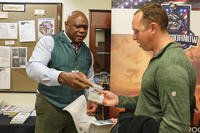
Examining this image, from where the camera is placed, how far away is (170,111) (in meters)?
1.19

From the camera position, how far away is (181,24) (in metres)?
2.77

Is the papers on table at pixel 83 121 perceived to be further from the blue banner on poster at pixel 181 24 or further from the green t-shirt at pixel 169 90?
the blue banner on poster at pixel 181 24

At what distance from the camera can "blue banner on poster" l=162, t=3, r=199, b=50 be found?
2760 millimetres

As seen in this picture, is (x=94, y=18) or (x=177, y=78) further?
(x=94, y=18)

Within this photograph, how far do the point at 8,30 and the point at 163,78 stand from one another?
2565 mm

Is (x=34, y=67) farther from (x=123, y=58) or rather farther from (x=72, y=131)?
(x=123, y=58)

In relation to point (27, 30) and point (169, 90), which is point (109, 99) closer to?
point (169, 90)

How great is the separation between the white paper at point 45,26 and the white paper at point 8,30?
288 millimetres

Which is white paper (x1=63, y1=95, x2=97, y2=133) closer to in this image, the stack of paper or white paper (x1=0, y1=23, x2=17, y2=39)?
the stack of paper

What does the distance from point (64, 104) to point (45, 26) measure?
4.23 ft

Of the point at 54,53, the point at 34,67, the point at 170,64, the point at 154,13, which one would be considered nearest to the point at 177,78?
the point at 170,64

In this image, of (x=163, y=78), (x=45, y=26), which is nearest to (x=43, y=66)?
(x=163, y=78)

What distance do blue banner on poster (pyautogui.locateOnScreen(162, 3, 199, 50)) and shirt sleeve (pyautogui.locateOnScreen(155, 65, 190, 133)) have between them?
1638mm

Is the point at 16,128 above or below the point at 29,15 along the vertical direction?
below
